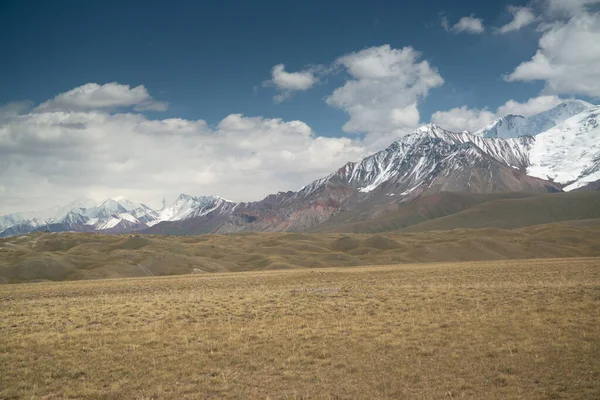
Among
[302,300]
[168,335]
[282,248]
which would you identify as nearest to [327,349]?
[168,335]

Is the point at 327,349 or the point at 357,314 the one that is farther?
the point at 357,314

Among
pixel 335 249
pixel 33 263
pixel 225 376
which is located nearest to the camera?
pixel 225 376

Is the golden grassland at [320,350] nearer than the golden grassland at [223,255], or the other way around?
the golden grassland at [320,350]

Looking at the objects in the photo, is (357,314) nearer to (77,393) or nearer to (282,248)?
(77,393)

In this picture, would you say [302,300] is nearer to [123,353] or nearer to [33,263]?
[123,353]

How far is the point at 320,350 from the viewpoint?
21.1 m

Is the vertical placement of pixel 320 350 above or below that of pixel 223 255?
below

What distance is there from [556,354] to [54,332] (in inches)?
1104

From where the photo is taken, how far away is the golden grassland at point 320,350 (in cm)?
1623

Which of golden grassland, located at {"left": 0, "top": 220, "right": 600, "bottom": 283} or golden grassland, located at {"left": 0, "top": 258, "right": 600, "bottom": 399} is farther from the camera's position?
golden grassland, located at {"left": 0, "top": 220, "right": 600, "bottom": 283}

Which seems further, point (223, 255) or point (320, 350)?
point (223, 255)

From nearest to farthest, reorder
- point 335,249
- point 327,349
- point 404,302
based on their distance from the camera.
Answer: point 327,349 → point 404,302 → point 335,249

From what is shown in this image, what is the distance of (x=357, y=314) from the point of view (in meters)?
30.0

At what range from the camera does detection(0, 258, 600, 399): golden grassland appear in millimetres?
16234
